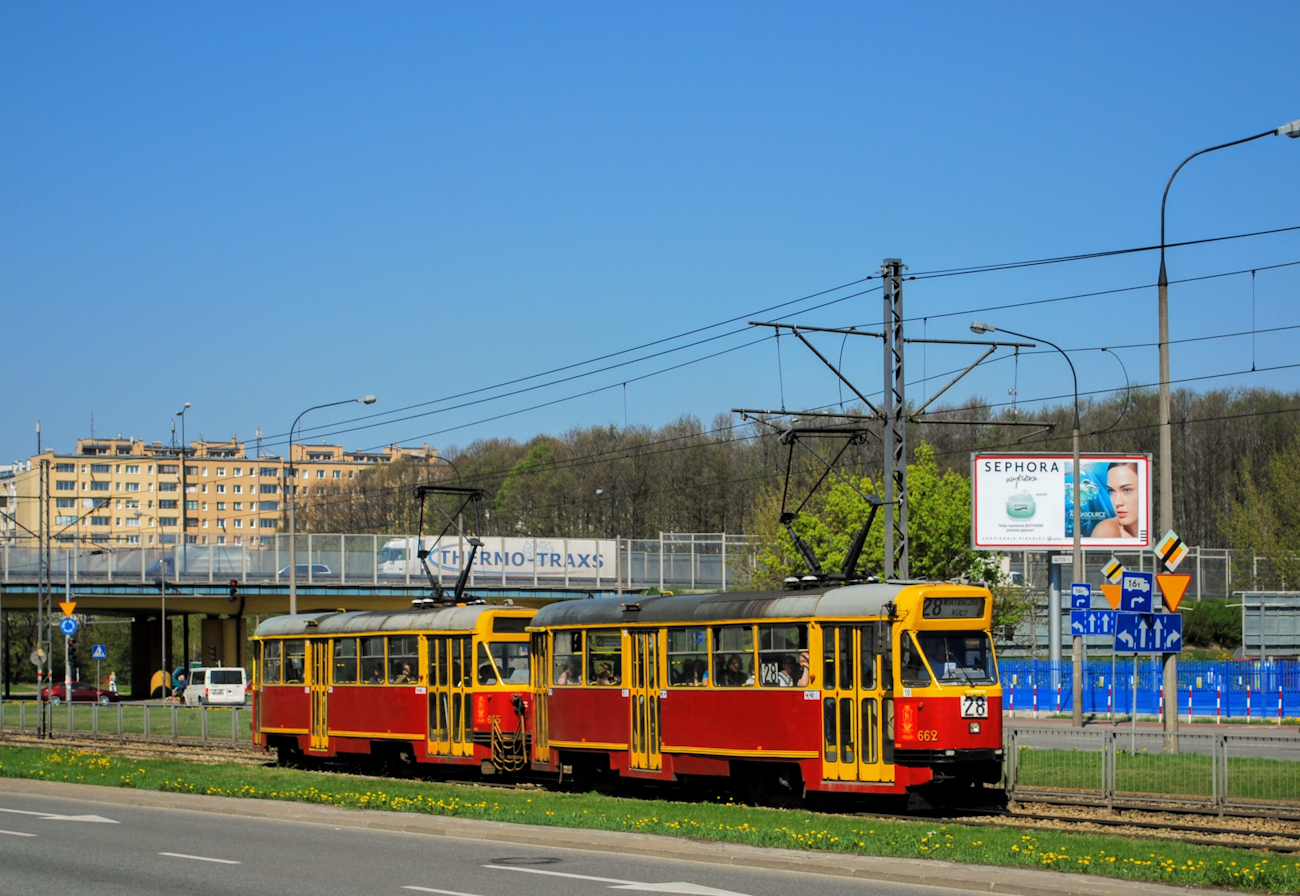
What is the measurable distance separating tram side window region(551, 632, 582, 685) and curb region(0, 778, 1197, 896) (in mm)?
4595

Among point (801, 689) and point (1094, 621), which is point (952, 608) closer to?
point (801, 689)

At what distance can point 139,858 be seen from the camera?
14648mm

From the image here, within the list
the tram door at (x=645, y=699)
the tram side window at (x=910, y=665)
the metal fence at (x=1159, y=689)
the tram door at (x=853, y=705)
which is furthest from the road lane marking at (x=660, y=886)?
the metal fence at (x=1159, y=689)

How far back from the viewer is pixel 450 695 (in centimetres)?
2550

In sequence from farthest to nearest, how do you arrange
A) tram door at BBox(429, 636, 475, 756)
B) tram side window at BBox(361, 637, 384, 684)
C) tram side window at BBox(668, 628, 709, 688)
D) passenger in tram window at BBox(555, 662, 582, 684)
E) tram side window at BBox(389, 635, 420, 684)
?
tram side window at BBox(361, 637, 384, 684) < tram side window at BBox(389, 635, 420, 684) < tram door at BBox(429, 636, 475, 756) < passenger in tram window at BBox(555, 662, 582, 684) < tram side window at BBox(668, 628, 709, 688)

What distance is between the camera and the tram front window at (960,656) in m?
18.9

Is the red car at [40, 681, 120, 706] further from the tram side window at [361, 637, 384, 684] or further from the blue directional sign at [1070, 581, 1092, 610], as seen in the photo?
the blue directional sign at [1070, 581, 1092, 610]

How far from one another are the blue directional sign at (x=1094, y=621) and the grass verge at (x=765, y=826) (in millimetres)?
11526

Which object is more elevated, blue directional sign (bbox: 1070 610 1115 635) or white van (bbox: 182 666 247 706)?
blue directional sign (bbox: 1070 610 1115 635)

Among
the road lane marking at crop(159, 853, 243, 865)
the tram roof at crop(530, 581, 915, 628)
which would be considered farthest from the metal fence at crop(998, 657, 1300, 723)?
the road lane marking at crop(159, 853, 243, 865)

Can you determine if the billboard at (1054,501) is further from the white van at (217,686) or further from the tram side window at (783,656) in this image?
the tram side window at (783,656)

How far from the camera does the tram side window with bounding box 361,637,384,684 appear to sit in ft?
89.5

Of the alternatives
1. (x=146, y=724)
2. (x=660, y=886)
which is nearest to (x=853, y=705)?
(x=660, y=886)

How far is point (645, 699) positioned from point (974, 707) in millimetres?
5026
